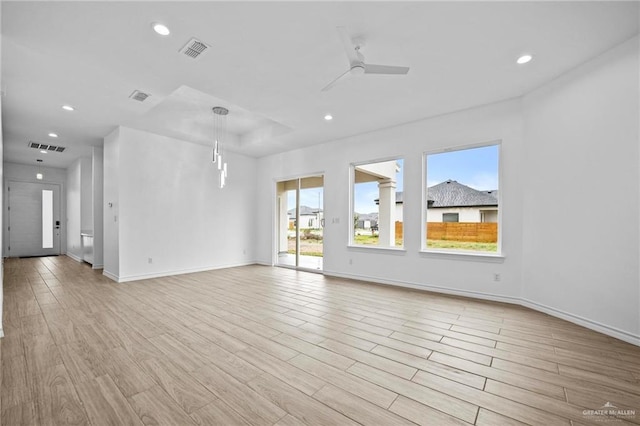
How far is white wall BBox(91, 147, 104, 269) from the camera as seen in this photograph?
21.2ft

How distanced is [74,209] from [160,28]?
8374 millimetres

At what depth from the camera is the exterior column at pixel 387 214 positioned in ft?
17.1

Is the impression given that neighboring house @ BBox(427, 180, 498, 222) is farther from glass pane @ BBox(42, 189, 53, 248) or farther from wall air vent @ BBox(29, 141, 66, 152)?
glass pane @ BBox(42, 189, 53, 248)

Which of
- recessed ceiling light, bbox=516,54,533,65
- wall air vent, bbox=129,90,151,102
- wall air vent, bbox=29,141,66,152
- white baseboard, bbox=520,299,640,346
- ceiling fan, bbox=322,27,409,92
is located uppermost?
recessed ceiling light, bbox=516,54,533,65

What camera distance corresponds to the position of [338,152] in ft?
19.1

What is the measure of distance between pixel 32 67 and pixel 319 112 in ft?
A: 11.9

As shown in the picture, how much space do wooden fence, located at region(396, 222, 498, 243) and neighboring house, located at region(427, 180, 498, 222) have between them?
79 mm

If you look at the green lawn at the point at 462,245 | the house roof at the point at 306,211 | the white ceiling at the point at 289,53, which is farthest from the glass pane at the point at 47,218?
the green lawn at the point at 462,245

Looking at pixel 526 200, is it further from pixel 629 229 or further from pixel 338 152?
pixel 338 152

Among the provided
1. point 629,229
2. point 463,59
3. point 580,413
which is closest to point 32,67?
point 463,59

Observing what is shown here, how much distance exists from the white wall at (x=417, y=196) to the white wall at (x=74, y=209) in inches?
234

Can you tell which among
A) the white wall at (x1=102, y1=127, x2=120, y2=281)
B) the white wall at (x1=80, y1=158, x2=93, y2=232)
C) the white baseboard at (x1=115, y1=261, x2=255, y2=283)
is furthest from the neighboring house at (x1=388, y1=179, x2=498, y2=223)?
the white wall at (x1=80, y1=158, x2=93, y2=232)

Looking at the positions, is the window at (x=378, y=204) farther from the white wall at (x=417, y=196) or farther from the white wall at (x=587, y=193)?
the white wall at (x=587, y=193)

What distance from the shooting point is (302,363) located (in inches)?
87.1
